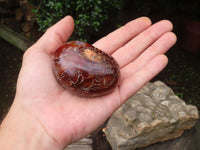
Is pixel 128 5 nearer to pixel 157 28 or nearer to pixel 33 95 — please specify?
pixel 157 28

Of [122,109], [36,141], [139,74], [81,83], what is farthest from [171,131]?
[36,141]

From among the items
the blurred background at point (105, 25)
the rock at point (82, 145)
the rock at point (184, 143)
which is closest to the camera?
the rock at point (82, 145)

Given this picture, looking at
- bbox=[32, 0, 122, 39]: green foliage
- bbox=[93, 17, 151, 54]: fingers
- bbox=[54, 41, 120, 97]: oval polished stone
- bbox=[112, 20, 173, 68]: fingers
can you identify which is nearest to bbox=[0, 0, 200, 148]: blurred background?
bbox=[32, 0, 122, 39]: green foliage

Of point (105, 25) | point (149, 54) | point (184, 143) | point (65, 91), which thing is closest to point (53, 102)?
point (65, 91)

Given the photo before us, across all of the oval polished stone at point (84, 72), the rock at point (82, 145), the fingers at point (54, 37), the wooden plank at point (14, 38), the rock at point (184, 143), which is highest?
the fingers at point (54, 37)

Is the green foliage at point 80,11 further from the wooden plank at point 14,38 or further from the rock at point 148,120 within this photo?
the rock at point 148,120

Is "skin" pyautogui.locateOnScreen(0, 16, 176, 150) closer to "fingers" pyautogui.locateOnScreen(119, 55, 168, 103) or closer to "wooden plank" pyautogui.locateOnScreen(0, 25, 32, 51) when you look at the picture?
"fingers" pyautogui.locateOnScreen(119, 55, 168, 103)

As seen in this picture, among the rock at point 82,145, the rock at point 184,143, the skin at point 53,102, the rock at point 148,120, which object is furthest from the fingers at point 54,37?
the rock at point 184,143

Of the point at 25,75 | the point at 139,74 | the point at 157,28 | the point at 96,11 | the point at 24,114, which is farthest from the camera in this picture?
the point at 96,11
